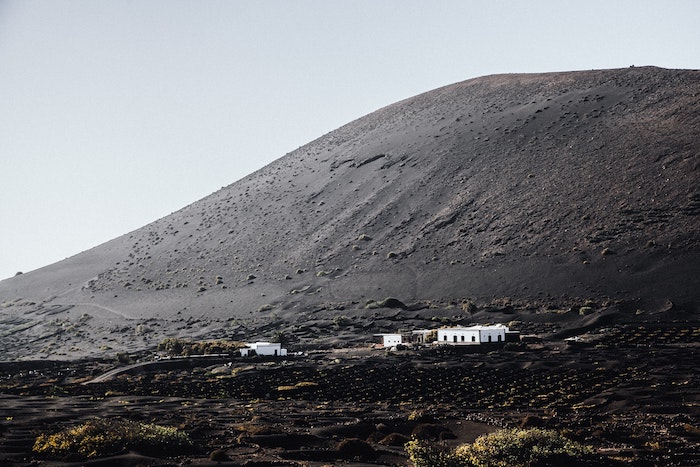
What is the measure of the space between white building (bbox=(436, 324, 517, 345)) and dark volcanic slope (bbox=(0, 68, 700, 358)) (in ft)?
48.0

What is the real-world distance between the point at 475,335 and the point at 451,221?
36.9 meters

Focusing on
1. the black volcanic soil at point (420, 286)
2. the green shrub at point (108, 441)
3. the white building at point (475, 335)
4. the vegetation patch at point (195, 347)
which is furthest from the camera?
the vegetation patch at point (195, 347)

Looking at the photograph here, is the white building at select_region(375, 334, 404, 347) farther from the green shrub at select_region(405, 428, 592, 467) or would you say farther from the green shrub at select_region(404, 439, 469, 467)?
the green shrub at select_region(404, 439, 469, 467)

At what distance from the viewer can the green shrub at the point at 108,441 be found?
81.3 ft

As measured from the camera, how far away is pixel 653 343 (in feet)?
207

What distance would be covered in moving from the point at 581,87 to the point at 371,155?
39.7m

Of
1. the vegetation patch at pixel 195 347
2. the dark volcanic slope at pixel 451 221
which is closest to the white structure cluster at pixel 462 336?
the dark volcanic slope at pixel 451 221

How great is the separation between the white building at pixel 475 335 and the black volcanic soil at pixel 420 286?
3.74 meters

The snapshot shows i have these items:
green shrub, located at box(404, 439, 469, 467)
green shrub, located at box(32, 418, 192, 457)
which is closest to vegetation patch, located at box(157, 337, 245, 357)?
green shrub, located at box(32, 418, 192, 457)

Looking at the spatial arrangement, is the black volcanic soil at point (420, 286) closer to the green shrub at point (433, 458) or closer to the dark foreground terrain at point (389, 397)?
the dark foreground terrain at point (389, 397)

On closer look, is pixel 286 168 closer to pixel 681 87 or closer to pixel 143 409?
pixel 681 87

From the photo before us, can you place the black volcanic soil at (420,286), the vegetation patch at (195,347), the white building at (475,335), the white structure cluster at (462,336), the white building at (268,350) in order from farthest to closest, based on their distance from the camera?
1. the vegetation patch at (195,347)
2. the white building at (268,350)
3. the white structure cluster at (462,336)
4. the white building at (475,335)
5. the black volcanic soil at (420,286)

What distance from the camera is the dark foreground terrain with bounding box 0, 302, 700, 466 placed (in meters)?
26.8

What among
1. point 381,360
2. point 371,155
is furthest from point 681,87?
point 381,360
